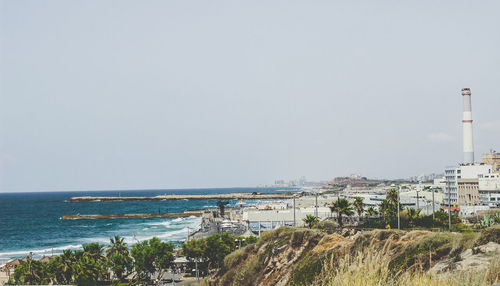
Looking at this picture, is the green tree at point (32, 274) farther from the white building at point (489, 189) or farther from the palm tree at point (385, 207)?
the white building at point (489, 189)

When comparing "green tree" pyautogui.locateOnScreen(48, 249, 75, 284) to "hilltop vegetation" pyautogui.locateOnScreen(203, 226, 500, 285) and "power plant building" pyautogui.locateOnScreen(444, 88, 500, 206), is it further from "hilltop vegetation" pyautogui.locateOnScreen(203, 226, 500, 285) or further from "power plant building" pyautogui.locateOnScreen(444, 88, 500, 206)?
"power plant building" pyautogui.locateOnScreen(444, 88, 500, 206)

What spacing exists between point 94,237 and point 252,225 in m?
28.2

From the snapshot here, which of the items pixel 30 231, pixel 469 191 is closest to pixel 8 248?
pixel 30 231

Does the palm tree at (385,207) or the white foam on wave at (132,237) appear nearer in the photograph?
the palm tree at (385,207)

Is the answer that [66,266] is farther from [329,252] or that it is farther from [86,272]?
[329,252]

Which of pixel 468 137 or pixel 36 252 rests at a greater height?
pixel 468 137

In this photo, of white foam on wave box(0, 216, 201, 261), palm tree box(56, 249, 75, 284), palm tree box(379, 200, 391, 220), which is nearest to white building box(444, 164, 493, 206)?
palm tree box(379, 200, 391, 220)

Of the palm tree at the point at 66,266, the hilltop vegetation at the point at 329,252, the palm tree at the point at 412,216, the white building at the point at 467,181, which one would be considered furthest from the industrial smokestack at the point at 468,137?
the palm tree at the point at 66,266

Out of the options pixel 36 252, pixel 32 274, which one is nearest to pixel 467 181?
pixel 36 252

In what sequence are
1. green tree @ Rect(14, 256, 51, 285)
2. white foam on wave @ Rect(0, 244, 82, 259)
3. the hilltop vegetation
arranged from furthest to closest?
white foam on wave @ Rect(0, 244, 82, 259) < green tree @ Rect(14, 256, 51, 285) < the hilltop vegetation

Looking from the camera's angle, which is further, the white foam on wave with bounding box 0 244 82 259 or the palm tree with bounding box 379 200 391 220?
the white foam on wave with bounding box 0 244 82 259

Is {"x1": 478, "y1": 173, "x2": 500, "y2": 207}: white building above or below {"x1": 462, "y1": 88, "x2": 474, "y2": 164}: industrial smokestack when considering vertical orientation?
below

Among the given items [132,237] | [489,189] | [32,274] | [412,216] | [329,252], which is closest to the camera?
[329,252]

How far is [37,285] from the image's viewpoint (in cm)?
3144
